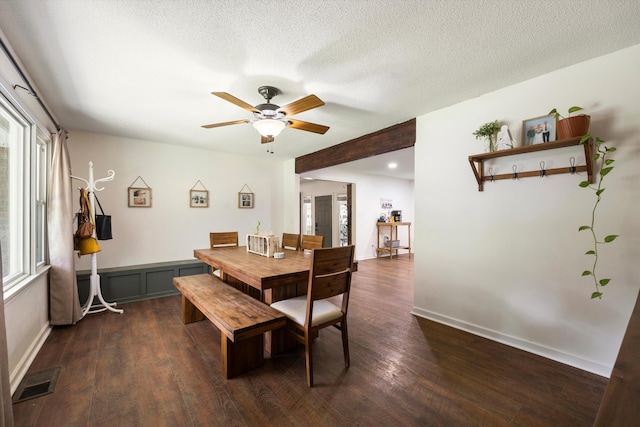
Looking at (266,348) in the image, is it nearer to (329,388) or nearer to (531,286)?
(329,388)

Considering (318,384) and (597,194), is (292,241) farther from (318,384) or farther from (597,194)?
(597,194)

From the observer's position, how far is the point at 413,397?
178cm

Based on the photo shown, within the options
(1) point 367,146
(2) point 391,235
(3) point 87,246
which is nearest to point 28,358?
(3) point 87,246

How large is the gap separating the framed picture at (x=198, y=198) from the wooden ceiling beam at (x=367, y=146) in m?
1.83

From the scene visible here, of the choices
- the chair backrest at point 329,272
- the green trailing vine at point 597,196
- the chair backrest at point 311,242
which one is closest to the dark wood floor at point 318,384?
the chair backrest at point 329,272

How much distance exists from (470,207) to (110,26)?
319 centimetres

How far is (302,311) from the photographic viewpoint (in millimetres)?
2053

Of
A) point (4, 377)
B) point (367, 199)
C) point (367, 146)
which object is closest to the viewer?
point (4, 377)

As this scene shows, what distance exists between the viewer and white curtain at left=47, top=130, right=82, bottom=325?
2.81 meters

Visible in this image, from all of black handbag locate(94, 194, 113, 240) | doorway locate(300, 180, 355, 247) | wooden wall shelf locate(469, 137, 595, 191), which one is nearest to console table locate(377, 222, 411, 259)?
doorway locate(300, 180, 355, 247)

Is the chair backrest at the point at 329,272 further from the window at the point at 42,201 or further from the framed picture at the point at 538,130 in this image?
Answer: the window at the point at 42,201

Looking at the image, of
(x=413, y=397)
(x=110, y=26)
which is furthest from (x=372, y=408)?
(x=110, y=26)

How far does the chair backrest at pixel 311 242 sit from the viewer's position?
10.1ft

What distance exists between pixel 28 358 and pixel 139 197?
7.88 feet
